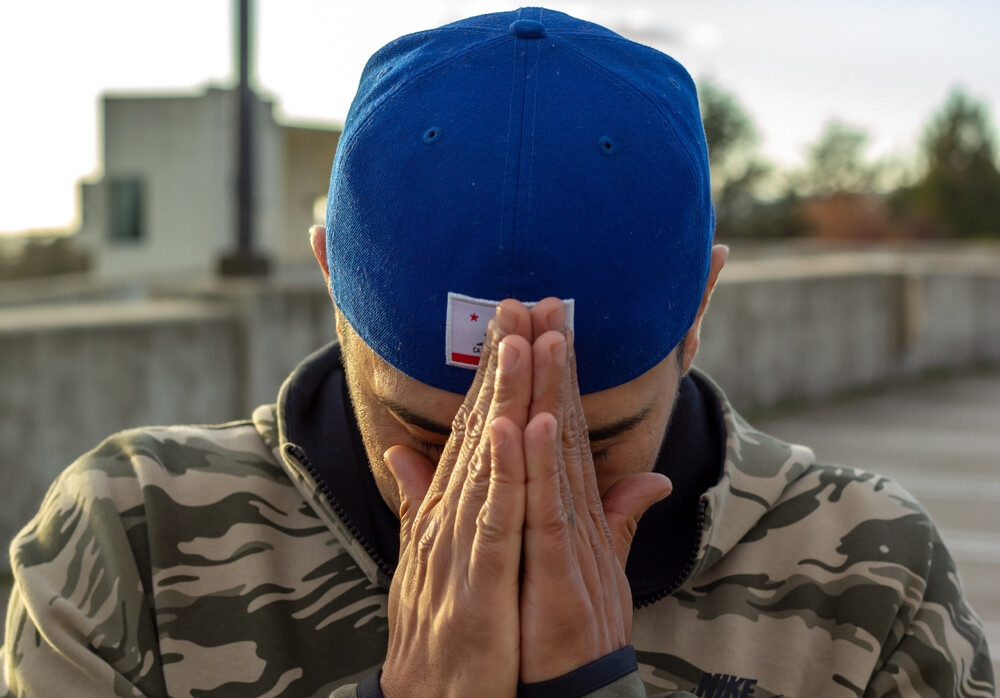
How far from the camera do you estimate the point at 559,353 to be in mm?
1510

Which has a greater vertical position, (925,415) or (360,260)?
(360,260)

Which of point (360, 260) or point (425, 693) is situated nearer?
point (425, 693)

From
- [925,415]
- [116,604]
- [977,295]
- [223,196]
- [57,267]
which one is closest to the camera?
[116,604]

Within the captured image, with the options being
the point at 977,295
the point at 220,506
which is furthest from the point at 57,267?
the point at 220,506

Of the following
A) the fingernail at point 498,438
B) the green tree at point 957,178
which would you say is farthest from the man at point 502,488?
the green tree at point 957,178

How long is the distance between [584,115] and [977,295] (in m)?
14.9

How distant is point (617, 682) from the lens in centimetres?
154

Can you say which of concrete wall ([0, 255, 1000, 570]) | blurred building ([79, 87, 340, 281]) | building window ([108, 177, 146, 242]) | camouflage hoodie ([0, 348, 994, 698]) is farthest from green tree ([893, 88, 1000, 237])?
camouflage hoodie ([0, 348, 994, 698])

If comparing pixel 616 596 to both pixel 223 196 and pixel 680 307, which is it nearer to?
pixel 680 307

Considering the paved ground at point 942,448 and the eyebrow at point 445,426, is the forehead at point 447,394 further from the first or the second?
the paved ground at point 942,448

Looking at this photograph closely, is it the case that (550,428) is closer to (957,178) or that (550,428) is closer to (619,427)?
(619,427)

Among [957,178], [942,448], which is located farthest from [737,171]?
[942,448]

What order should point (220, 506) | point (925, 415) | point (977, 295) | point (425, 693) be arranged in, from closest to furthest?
point (425, 693) < point (220, 506) < point (925, 415) < point (977, 295)

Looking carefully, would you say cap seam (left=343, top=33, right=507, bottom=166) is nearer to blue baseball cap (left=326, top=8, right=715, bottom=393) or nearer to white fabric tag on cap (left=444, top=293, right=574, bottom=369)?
blue baseball cap (left=326, top=8, right=715, bottom=393)
